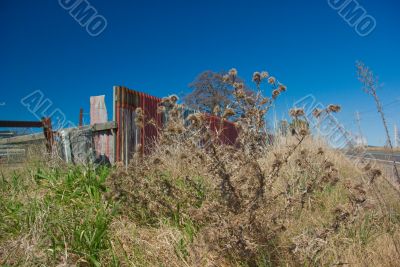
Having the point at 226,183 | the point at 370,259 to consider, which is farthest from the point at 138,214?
the point at 370,259

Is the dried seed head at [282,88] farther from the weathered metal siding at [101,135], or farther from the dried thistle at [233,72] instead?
the weathered metal siding at [101,135]

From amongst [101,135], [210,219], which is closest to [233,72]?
[210,219]

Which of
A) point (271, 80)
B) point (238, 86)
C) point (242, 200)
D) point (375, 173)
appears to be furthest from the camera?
point (271, 80)

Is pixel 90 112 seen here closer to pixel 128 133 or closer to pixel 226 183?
pixel 128 133

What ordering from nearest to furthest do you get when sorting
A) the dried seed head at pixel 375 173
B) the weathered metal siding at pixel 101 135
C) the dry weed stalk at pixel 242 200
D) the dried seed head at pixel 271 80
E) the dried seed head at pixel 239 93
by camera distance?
the dry weed stalk at pixel 242 200 → the dried seed head at pixel 375 173 → the dried seed head at pixel 239 93 → the dried seed head at pixel 271 80 → the weathered metal siding at pixel 101 135

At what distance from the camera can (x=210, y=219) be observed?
2379 mm

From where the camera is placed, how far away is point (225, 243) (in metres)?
2.18

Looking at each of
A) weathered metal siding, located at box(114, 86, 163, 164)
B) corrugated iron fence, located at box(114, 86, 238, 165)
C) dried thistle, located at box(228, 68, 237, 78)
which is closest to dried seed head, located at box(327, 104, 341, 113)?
dried thistle, located at box(228, 68, 237, 78)

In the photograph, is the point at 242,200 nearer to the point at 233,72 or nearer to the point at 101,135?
the point at 233,72

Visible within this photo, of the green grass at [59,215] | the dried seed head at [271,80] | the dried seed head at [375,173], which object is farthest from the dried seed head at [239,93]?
the green grass at [59,215]

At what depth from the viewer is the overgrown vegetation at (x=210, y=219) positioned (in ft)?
7.14

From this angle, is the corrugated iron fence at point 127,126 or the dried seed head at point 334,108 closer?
the dried seed head at point 334,108

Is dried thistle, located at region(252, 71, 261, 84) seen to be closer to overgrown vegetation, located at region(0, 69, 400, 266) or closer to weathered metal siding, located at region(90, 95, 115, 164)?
overgrown vegetation, located at region(0, 69, 400, 266)

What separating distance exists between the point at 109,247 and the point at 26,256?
558 millimetres
